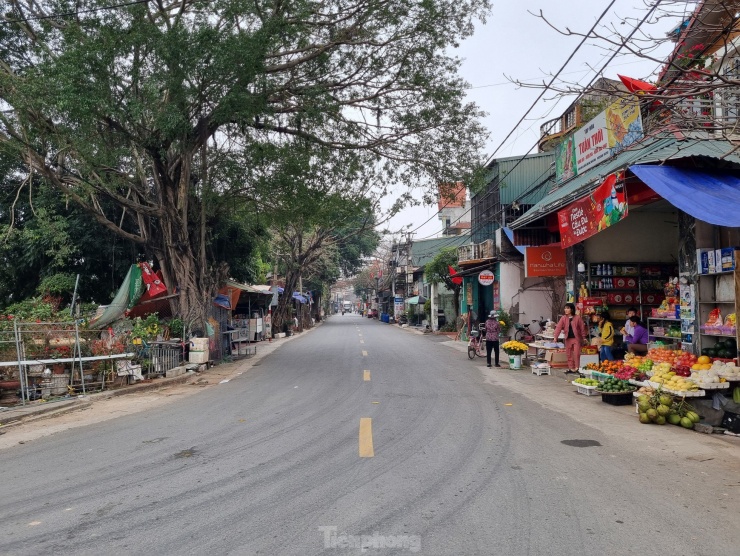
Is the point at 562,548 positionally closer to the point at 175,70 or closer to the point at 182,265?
the point at 175,70

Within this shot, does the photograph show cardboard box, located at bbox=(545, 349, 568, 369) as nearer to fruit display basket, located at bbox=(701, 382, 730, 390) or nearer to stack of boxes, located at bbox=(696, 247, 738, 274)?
stack of boxes, located at bbox=(696, 247, 738, 274)

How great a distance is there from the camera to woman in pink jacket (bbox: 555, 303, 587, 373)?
15.1 metres

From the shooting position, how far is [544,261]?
18.3m

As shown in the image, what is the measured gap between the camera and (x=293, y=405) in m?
10.7

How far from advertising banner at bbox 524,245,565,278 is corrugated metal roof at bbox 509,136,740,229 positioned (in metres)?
1.03

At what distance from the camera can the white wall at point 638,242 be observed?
16312mm

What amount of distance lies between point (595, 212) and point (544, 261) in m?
5.99

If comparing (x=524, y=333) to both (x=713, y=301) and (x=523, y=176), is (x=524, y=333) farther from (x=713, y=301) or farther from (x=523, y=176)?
(x=713, y=301)

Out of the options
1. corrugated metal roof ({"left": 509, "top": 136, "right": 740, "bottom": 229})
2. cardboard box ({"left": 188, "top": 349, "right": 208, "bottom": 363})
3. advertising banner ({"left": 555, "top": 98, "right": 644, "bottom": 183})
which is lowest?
cardboard box ({"left": 188, "top": 349, "right": 208, "bottom": 363})

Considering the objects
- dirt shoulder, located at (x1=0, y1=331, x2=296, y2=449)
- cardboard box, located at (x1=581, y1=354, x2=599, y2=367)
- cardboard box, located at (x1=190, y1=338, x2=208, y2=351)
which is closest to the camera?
dirt shoulder, located at (x1=0, y1=331, x2=296, y2=449)

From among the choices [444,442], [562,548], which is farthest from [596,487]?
[444,442]

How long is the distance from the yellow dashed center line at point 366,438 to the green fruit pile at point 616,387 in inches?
195

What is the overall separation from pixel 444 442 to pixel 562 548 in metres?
3.36

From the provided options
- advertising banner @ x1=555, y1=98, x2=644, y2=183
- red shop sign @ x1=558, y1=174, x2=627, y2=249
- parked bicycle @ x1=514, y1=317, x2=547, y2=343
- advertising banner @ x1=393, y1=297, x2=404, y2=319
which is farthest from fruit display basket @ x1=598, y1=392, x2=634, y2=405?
advertising banner @ x1=393, y1=297, x2=404, y2=319
